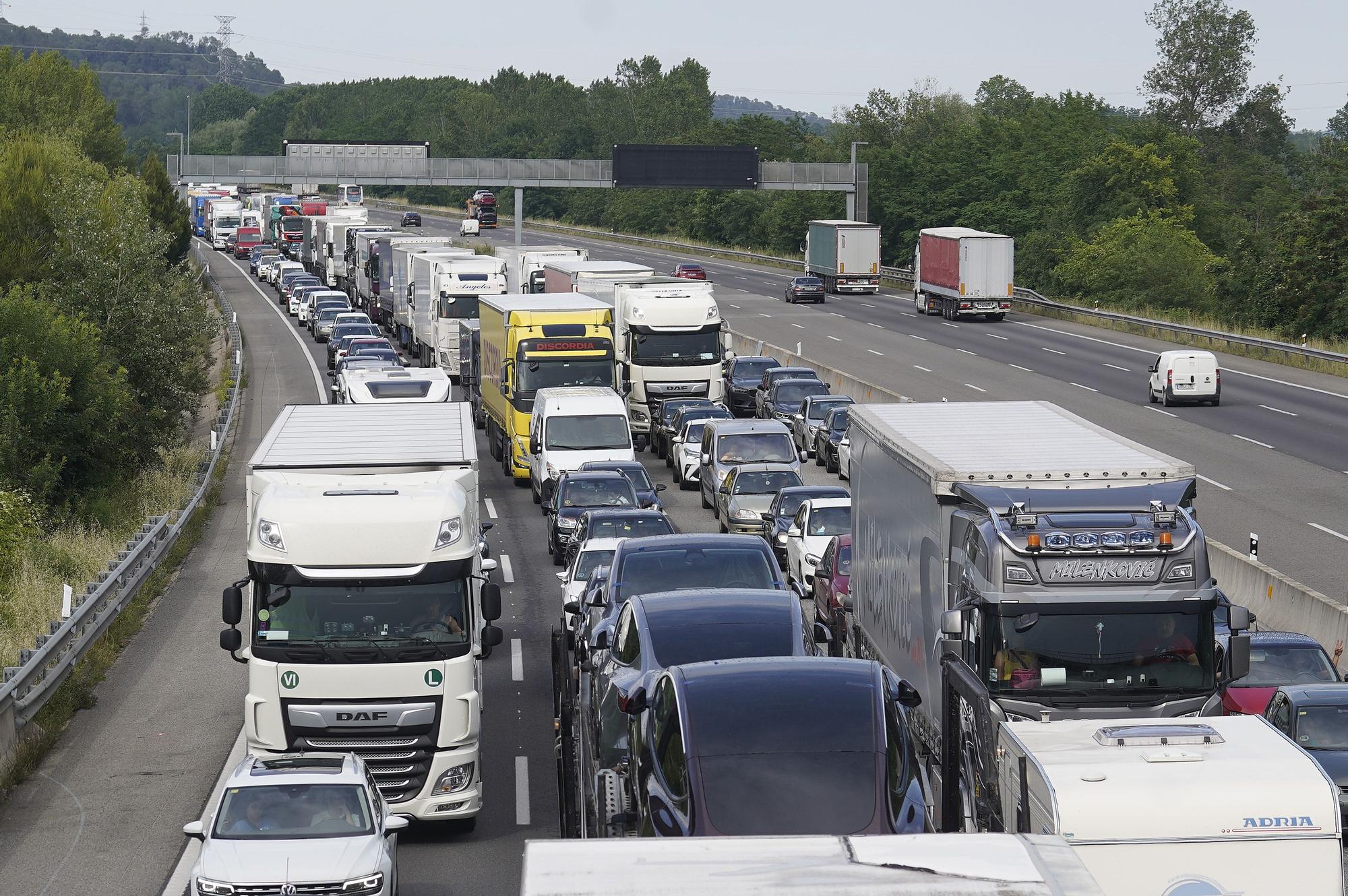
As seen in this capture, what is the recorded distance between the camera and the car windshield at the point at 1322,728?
15211mm

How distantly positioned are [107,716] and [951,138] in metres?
111

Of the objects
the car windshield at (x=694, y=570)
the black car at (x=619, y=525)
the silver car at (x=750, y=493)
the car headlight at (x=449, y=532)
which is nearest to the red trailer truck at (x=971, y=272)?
the silver car at (x=750, y=493)

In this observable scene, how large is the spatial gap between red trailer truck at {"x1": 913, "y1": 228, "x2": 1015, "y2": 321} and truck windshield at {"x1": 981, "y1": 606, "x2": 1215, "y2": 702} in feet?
192

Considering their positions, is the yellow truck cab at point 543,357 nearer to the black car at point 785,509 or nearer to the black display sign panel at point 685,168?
the black car at point 785,509

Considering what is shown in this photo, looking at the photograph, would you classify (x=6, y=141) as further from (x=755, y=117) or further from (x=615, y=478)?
(x=755, y=117)

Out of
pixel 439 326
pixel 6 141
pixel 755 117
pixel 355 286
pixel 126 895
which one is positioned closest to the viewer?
pixel 126 895

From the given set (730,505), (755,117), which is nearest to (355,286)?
(730,505)

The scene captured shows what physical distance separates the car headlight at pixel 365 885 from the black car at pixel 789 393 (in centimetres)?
3041

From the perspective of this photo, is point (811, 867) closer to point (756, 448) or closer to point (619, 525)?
point (619, 525)

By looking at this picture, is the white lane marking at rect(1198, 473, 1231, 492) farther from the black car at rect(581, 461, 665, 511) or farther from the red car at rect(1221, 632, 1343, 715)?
the red car at rect(1221, 632, 1343, 715)

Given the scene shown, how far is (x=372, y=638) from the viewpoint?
14.2 metres

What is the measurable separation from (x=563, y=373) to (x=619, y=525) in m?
10.9

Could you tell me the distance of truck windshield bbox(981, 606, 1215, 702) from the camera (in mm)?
11914

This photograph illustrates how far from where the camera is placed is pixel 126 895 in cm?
1352
